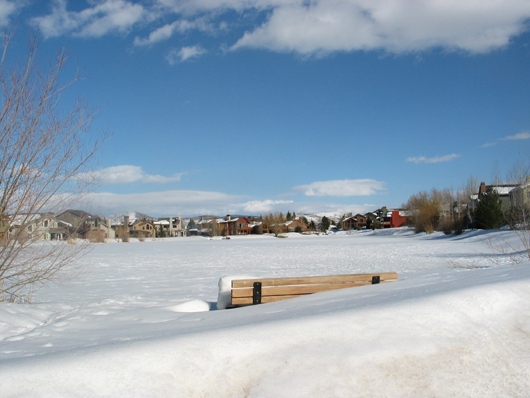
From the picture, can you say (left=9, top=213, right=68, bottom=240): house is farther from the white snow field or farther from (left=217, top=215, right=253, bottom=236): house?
(left=217, top=215, right=253, bottom=236): house

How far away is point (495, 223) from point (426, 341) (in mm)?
50745

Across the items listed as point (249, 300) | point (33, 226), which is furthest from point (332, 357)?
point (33, 226)

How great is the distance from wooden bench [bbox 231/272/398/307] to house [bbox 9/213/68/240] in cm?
411

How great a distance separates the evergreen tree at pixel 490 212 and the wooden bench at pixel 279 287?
154ft

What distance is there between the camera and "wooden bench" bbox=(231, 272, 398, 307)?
7570 mm

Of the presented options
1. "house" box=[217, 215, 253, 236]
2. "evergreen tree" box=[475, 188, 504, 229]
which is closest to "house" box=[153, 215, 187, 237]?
"house" box=[217, 215, 253, 236]

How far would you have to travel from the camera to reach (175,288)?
14227mm

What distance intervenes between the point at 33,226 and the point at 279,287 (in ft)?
16.7

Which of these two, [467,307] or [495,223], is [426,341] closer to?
[467,307]

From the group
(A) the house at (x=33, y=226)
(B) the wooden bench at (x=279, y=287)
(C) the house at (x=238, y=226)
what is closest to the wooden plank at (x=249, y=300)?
(B) the wooden bench at (x=279, y=287)

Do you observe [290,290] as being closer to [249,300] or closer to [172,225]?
[249,300]

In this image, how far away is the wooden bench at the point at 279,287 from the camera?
7570 millimetres

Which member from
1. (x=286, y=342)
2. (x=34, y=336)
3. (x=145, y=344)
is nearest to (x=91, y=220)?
(x=34, y=336)

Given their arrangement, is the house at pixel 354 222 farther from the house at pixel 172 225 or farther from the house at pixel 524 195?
the house at pixel 524 195
